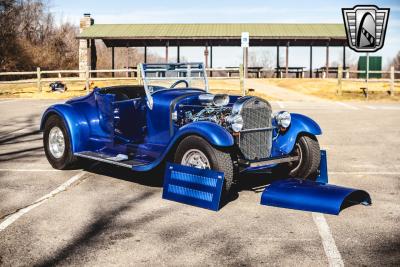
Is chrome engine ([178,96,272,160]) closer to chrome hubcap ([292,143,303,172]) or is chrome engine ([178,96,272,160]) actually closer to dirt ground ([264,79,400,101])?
chrome hubcap ([292,143,303,172])

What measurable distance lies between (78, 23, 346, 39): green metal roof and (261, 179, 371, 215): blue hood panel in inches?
1227

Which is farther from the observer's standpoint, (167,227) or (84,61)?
(84,61)

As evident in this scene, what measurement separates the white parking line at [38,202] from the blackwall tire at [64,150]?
0.26 meters

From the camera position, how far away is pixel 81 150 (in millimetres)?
7371

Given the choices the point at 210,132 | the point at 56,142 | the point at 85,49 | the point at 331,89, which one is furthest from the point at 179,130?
the point at 85,49

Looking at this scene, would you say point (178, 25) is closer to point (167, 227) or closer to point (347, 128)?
point (347, 128)

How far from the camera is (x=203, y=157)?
5809 mm

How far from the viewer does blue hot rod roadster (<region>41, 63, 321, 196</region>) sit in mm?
5871

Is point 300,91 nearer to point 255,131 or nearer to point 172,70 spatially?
point 172,70

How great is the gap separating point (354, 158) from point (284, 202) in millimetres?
3632

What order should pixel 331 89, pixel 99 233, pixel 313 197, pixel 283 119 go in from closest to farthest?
pixel 99 233
pixel 313 197
pixel 283 119
pixel 331 89

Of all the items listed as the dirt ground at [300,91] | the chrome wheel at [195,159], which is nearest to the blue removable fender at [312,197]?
the chrome wheel at [195,159]

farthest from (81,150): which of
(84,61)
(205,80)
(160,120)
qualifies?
(84,61)

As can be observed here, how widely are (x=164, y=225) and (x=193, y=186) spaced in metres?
0.79
